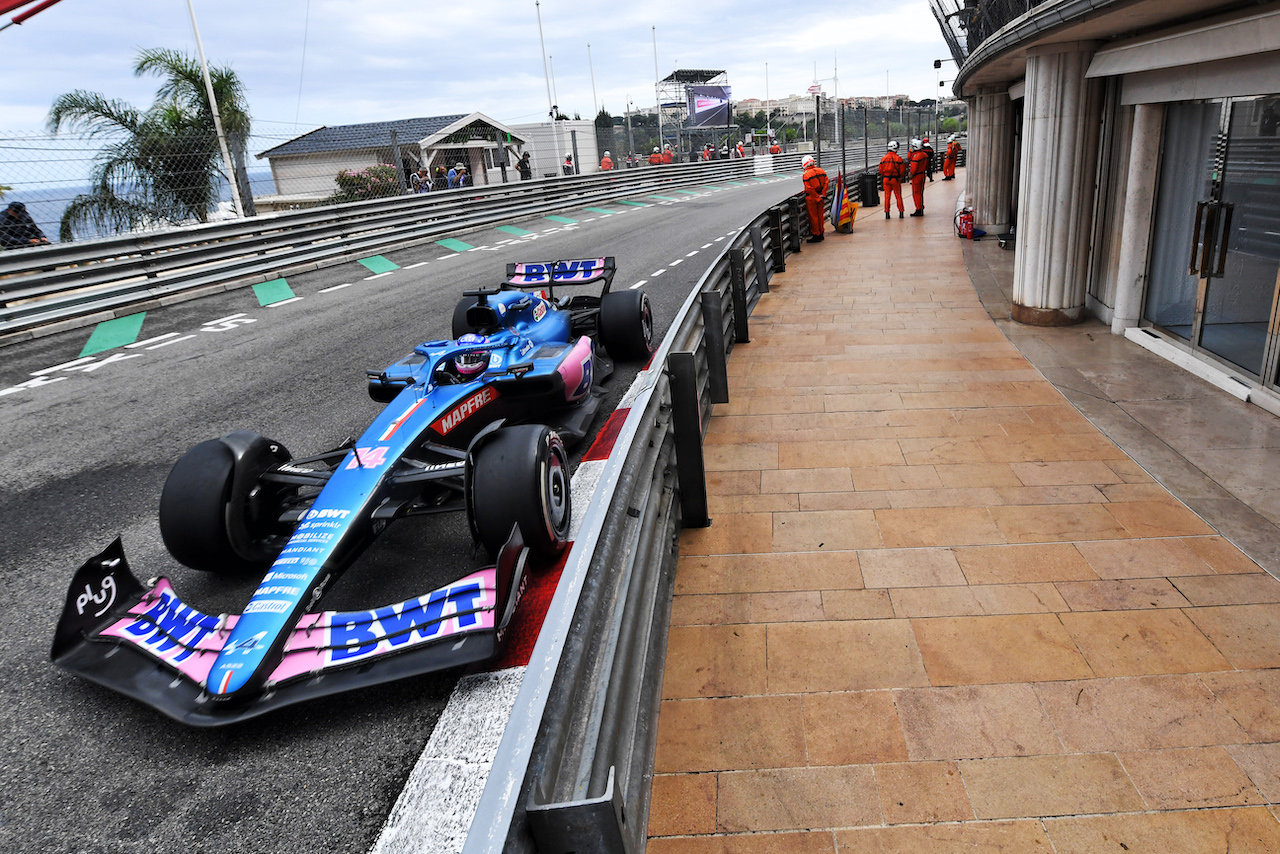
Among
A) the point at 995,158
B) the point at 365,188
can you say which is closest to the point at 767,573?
the point at 995,158

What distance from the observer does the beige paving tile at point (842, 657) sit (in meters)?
2.87

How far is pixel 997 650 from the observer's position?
117 inches

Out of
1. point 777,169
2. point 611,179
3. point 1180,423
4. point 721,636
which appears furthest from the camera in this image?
point 777,169

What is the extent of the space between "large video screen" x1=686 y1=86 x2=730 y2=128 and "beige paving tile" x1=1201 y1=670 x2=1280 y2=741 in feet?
201

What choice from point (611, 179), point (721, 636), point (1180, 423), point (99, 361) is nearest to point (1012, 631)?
point (721, 636)

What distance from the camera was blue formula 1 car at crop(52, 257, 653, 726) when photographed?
8.80 ft

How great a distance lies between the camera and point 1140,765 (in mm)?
2412

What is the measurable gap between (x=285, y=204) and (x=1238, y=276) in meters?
26.5

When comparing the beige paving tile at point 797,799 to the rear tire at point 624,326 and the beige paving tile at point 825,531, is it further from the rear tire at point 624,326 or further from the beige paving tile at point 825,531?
the rear tire at point 624,326

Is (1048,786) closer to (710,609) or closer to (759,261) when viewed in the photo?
(710,609)

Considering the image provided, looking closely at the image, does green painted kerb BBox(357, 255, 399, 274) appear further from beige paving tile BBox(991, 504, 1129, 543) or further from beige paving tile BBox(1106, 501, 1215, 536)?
beige paving tile BBox(1106, 501, 1215, 536)

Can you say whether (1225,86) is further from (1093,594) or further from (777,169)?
(777,169)

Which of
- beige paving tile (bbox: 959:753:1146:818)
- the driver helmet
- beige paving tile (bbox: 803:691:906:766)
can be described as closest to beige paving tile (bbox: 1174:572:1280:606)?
beige paving tile (bbox: 959:753:1146:818)

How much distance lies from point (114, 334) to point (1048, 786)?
398 inches
